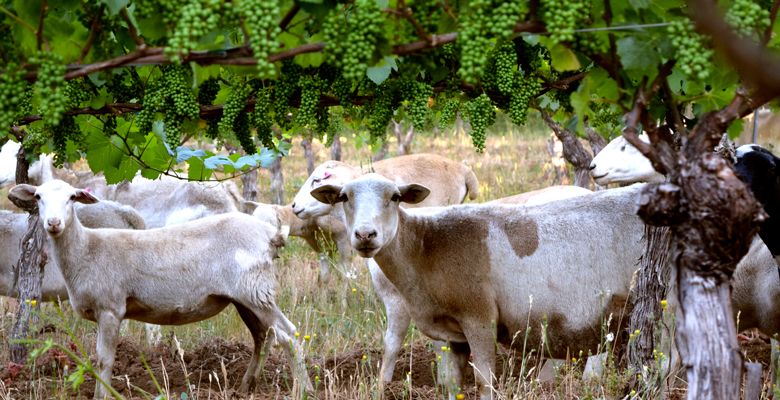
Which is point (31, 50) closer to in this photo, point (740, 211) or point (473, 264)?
point (740, 211)

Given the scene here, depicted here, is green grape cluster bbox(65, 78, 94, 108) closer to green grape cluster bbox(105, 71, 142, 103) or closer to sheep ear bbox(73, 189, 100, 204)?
green grape cluster bbox(105, 71, 142, 103)

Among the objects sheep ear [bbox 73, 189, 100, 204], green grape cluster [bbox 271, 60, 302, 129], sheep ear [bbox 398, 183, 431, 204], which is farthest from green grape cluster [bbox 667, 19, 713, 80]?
sheep ear [bbox 73, 189, 100, 204]

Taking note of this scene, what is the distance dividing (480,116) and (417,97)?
0.29 metres

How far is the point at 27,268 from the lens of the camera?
22.2 ft

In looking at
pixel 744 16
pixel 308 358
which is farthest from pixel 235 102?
pixel 308 358

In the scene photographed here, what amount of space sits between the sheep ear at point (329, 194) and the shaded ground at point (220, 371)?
1.13m

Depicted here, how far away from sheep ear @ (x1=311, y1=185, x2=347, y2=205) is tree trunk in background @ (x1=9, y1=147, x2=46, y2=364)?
7.90 feet

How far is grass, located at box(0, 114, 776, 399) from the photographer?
5215 millimetres

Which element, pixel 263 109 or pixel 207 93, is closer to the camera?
pixel 263 109

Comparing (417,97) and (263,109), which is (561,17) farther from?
(263,109)

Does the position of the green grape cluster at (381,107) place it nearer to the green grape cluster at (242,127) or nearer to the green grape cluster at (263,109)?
the green grape cluster at (263,109)

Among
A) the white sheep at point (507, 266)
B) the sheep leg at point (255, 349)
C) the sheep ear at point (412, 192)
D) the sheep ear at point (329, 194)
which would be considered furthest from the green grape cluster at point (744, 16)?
the sheep leg at point (255, 349)

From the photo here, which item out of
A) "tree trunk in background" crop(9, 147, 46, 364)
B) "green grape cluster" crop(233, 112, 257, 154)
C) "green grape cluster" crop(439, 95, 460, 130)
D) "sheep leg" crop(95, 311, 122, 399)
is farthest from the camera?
"tree trunk in background" crop(9, 147, 46, 364)

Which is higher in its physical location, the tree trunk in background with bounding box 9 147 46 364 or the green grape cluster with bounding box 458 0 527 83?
the green grape cluster with bounding box 458 0 527 83
